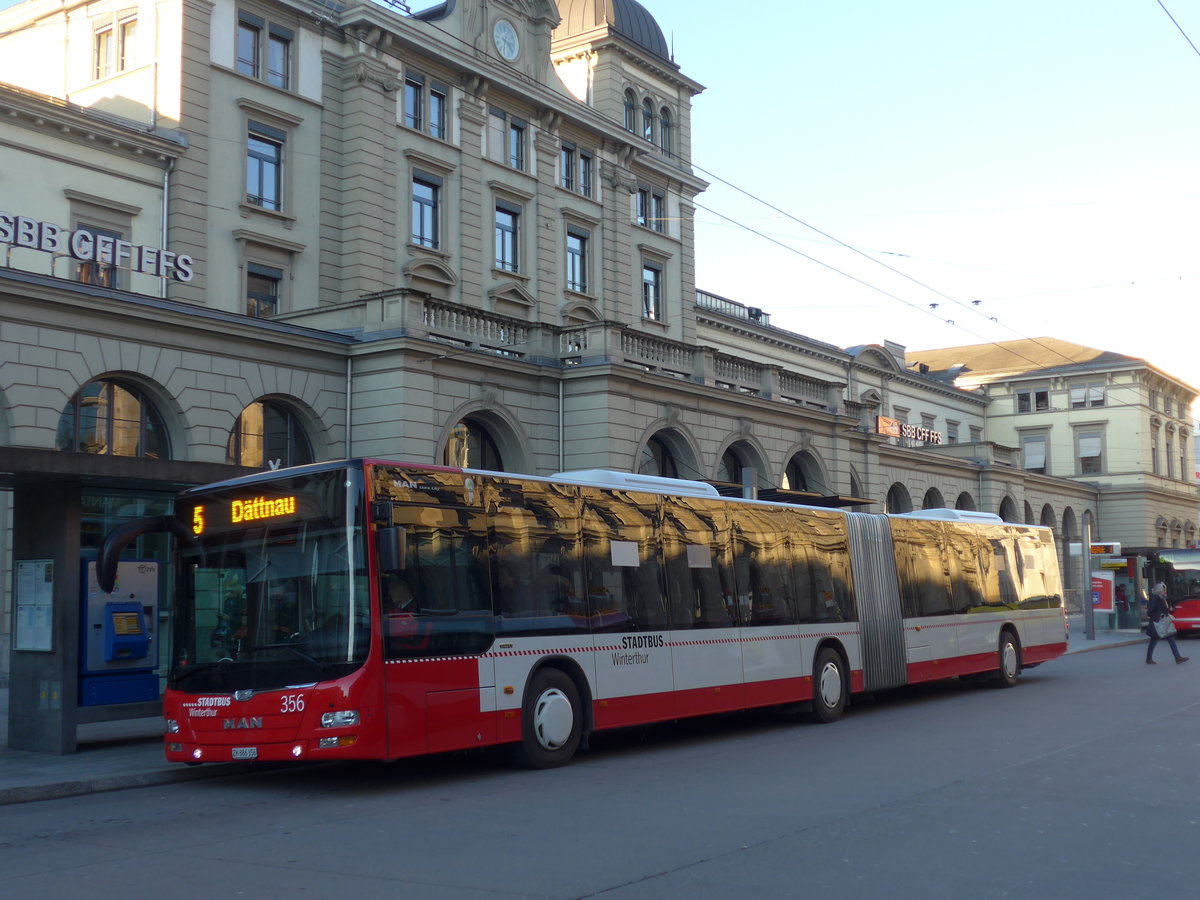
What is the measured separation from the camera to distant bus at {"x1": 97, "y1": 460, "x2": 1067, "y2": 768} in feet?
38.7

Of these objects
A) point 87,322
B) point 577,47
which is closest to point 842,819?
point 87,322

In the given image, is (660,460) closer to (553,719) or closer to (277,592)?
(553,719)

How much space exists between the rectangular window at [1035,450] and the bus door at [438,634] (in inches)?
2750

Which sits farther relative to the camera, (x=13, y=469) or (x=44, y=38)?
(x=44, y=38)

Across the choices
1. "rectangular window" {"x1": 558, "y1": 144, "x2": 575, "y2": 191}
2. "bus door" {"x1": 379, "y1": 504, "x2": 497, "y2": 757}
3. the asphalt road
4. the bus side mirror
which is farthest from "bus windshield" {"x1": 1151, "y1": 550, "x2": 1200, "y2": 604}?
the bus side mirror

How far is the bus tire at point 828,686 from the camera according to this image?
18.1 metres

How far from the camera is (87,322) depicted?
21.4 meters

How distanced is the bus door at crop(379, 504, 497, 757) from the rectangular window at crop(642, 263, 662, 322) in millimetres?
29028

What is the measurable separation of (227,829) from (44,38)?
90.4 feet

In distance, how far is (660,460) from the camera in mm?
31391

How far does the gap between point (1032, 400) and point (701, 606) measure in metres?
66.1

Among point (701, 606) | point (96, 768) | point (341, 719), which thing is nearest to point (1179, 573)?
point (701, 606)

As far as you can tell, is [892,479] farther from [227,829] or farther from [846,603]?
[227,829]

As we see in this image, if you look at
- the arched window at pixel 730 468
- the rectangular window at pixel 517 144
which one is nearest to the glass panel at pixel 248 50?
the rectangular window at pixel 517 144
